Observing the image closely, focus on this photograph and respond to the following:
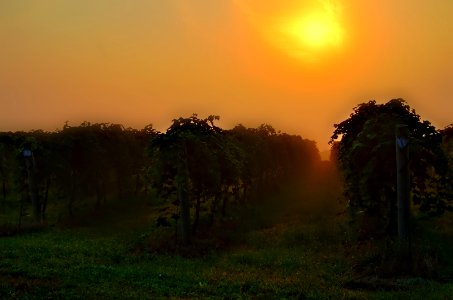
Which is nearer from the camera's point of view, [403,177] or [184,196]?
[403,177]

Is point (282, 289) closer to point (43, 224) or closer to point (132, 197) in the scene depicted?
point (43, 224)

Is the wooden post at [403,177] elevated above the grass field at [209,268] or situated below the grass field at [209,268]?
above

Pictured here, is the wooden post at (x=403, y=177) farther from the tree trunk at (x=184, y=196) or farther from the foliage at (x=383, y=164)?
the tree trunk at (x=184, y=196)

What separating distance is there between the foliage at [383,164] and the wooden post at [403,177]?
2.45m

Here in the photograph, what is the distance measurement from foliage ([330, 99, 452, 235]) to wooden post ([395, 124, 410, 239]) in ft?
8.04

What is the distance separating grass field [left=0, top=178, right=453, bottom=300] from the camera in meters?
13.4

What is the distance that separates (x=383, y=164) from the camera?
20.9 m

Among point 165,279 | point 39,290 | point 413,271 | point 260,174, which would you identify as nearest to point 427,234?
point 413,271

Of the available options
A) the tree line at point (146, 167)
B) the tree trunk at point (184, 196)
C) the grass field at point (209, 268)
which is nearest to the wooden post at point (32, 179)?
the tree line at point (146, 167)

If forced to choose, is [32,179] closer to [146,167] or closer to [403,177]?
[146,167]

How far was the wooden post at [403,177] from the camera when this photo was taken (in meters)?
17.1

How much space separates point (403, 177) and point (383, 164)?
12.5 feet

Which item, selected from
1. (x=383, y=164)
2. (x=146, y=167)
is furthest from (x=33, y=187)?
(x=383, y=164)

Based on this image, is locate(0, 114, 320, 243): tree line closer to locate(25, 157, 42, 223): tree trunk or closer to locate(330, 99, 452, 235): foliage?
locate(25, 157, 42, 223): tree trunk
